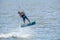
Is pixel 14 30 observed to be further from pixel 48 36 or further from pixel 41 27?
pixel 48 36

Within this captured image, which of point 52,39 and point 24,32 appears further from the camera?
point 24,32

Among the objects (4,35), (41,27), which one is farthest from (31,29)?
(4,35)

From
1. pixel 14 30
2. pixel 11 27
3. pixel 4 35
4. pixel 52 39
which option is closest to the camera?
pixel 52 39

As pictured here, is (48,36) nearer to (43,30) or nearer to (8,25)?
(43,30)

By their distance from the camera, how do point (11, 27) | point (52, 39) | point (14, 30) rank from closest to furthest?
point (52, 39)
point (14, 30)
point (11, 27)

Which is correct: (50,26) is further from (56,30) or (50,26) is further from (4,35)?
(4,35)

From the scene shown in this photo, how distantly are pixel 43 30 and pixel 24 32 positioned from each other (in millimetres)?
1263

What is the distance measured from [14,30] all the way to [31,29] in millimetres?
1167

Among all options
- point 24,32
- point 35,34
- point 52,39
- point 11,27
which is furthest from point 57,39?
point 11,27

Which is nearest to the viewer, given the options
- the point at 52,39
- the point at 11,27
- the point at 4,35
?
the point at 52,39

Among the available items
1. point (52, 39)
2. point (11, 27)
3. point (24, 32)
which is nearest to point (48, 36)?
point (52, 39)

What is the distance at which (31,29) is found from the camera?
23234mm

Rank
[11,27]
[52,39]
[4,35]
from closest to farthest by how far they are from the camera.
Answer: [52,39]
[4,35]
[11,27]

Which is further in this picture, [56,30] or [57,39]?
[56,30]
